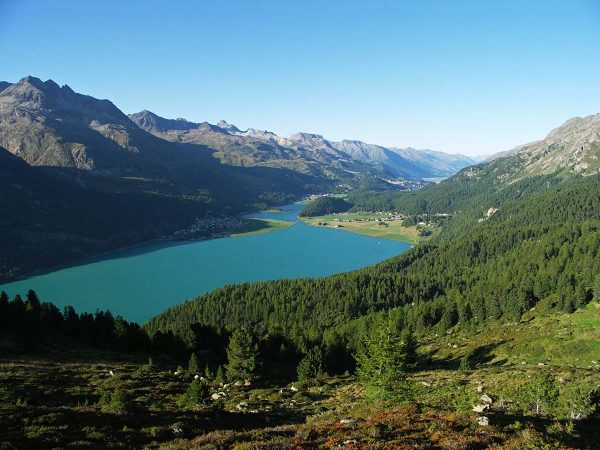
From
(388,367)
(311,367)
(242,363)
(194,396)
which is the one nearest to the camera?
(388,367)

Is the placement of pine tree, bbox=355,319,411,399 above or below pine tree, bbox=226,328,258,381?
above

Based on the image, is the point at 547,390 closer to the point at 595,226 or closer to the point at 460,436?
the point at 460,436

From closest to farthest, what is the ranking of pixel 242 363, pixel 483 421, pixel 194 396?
pixel 483 421
pixel 194 396
pixel 242 363

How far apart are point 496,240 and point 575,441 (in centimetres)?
18966

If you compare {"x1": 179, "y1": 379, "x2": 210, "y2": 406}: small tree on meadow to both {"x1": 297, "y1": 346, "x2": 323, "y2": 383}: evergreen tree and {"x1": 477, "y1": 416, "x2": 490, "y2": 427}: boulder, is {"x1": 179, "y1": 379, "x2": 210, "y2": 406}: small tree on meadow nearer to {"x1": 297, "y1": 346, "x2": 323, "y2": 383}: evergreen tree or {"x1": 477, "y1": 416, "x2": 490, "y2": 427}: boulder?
{"x1": 297, "y1": 346, "x2": 323, "y2": 383}: evergreen tree

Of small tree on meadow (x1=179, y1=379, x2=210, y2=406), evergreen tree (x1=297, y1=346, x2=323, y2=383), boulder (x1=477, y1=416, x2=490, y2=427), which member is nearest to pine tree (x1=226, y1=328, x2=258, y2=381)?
evergreen tree (x1=297, y1=346, x2=323, y2=383)

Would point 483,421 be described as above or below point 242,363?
above

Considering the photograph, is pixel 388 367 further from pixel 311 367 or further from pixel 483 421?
pixel 311 367

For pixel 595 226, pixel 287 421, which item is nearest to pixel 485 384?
pixel 287 421

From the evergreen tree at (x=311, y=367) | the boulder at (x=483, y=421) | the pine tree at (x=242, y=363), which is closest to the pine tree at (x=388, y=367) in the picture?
the boulder at (x=483, y=421)

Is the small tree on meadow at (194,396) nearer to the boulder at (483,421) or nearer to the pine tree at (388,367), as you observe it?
the pine tree at (388,367)

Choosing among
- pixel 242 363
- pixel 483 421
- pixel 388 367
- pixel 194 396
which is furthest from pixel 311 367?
pixel 483 421

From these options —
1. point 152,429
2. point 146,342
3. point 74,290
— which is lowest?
point 74,290

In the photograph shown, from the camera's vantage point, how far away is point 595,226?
502 ft
